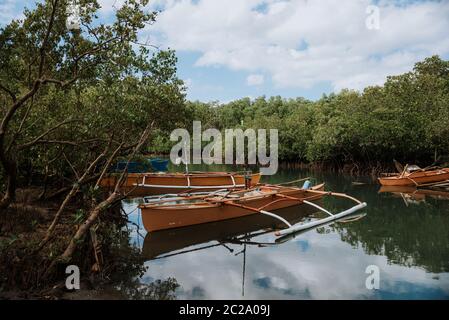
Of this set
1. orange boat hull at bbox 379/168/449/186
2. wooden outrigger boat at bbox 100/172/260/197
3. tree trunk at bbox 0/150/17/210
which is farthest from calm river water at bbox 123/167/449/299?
orange boat hull at bbox 379/168/449/186

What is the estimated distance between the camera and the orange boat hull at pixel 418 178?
66.8ft

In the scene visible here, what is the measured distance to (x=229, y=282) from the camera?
687 cm

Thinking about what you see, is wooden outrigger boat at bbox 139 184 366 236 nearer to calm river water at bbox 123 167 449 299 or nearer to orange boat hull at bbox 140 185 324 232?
orange boat hull at bbox 140 185 324 232

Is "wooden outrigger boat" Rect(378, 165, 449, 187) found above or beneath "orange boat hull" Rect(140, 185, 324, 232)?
above

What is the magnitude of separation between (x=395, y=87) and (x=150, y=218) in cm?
2336

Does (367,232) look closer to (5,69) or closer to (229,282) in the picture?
(229,282)

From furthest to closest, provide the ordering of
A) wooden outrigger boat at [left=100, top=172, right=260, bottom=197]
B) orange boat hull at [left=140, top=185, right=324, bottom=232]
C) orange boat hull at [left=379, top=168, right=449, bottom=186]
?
orange boat hull at [left=379, top=168, right=449, bottom=186] → wooden outrigger boat at [left=100, top=172, right=260, bottom=197] → orange boat hull at [left=140, top=185, right=324, bottom=232]

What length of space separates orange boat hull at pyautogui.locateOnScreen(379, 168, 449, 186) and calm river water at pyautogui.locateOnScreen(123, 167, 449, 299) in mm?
8146

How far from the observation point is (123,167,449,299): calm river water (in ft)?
21.4

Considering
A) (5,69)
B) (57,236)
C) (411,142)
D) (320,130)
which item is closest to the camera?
(57,236)

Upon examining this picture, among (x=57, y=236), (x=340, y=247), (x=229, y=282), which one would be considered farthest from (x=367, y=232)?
(x=57, y=236)

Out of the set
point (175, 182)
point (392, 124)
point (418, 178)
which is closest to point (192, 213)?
point (175, 182)

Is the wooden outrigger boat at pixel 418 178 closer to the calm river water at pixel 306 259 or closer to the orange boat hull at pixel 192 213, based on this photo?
the calm river water at pixel 306 259

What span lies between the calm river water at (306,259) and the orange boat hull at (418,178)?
321 inches
